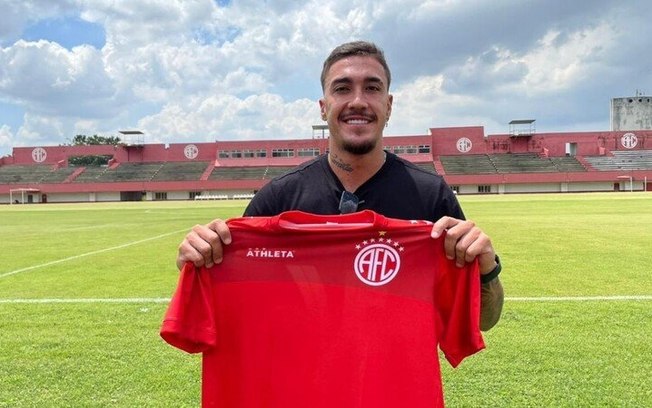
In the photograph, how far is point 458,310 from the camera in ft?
7.39

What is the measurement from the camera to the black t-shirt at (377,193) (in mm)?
2520

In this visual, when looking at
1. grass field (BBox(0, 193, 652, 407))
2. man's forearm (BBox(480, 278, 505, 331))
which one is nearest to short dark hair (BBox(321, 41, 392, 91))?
man's forearm (BBox(480, 278, 505, 331))

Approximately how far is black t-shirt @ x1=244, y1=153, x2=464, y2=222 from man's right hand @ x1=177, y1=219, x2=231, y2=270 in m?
0.40

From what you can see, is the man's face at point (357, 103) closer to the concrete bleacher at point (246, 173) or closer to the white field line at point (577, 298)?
the white field line at point (577, 298)

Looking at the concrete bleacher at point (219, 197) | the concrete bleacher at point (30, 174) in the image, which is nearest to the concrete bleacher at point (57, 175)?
the concrete bleacher at point (30, 174)

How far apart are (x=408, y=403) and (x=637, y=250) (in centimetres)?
1112

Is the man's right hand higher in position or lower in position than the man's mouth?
lower

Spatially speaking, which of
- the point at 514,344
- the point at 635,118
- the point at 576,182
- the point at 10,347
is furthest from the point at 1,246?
the point at 635,118

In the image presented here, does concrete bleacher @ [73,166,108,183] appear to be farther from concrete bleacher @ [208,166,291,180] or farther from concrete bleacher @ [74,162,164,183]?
concrete bleacher @ [208,166,291,180]

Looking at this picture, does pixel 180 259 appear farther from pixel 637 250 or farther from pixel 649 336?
pixel 637 250

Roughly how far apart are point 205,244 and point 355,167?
0.84m

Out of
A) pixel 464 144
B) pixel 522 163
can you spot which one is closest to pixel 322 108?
pixel 522 163

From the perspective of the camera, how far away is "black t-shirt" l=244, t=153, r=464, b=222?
2.52m

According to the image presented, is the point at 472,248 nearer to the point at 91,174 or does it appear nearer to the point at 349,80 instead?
the point at 349,80
